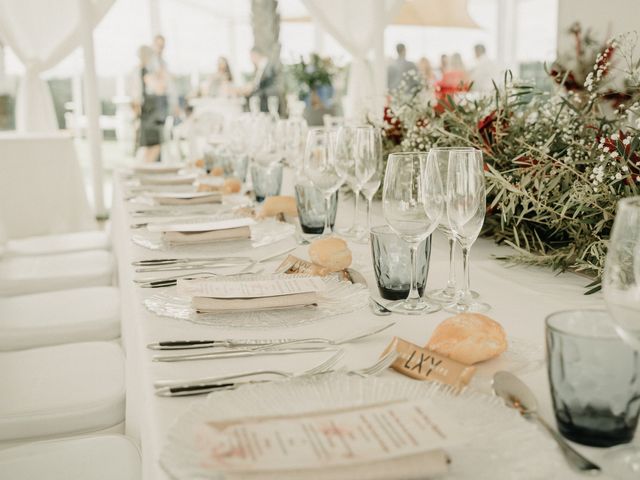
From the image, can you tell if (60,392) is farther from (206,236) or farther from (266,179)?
(266,179)

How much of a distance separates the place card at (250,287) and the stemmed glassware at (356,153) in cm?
45

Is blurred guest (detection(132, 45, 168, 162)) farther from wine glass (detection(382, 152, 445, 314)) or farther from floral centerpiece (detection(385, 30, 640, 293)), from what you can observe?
wine glass (detection(382, 152, 445, 314))

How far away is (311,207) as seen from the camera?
65.3 inches

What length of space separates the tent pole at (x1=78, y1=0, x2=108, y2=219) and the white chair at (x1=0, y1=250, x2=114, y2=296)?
11.1 ft

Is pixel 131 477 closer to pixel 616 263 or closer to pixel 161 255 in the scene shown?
pixel 161 255

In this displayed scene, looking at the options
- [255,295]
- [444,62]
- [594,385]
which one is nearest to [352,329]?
[255,295]

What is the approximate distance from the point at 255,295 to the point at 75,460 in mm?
447

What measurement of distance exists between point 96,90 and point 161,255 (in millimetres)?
4884

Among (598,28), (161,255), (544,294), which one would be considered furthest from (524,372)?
(598,28)

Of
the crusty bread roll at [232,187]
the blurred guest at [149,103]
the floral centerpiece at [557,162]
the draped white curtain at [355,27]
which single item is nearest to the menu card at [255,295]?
the floral centerpiece at [557,162]

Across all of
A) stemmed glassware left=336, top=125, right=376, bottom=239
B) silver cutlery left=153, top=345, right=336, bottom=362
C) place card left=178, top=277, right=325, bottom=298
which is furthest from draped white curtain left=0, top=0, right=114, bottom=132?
silver cutlery left=153, top=345, right=336, bottom=362

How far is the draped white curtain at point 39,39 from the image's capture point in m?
5.88

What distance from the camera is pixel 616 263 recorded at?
0.61 m

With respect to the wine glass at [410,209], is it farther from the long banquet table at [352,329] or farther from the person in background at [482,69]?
the person in background at [482,69]
